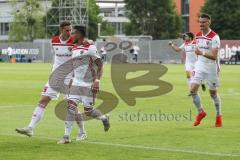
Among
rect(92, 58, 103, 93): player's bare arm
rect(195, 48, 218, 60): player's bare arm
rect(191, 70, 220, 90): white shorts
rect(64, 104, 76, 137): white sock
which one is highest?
rect(195, 48, 218, 60): player's bare arm

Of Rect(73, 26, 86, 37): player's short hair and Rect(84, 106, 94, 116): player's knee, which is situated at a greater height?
Rect(73, 26, 86, 37): player's short hair

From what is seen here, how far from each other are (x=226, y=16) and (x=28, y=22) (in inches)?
1232

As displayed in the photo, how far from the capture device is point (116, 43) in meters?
76.7

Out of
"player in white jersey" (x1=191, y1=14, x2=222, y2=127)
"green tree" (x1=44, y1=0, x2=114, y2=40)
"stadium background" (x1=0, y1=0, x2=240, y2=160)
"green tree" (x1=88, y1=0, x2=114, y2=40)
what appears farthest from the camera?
"green tree" (x1=88, y1=0, x2=114, y2=40)

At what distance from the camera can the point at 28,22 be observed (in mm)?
104500

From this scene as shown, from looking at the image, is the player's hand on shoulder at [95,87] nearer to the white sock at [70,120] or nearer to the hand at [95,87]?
the hand at [95,87]

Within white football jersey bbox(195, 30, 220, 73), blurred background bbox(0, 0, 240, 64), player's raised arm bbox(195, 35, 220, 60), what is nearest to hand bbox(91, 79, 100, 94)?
player's raised arm bbox(195, 35, 220, 60)

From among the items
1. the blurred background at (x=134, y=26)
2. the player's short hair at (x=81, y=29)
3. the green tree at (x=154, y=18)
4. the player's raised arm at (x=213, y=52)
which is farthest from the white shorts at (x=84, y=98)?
the green tree at (x=154, y=18)

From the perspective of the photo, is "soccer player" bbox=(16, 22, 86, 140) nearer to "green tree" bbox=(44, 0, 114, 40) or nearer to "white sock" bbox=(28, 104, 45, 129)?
"white sock" bbox=(28, 104, 45, 129)

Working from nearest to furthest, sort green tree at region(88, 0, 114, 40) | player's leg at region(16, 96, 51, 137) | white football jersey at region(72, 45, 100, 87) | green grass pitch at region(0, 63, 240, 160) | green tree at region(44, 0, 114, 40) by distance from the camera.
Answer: green grass pitch at region(0, 63, 240, 160) → player's leg at region(16, 96, 51, 137) → white football jersey at region(72, 45, 100, 87) → green tree at region(44, 0, 114, 40) → green tree at region(88, 0, 114, 40)

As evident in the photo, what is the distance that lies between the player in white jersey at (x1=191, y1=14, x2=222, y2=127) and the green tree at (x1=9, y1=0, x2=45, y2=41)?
88.0 meters

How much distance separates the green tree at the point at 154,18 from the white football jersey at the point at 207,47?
78.6 metres

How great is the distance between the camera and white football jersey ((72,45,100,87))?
46.7 feet

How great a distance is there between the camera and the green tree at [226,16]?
3455 inches
